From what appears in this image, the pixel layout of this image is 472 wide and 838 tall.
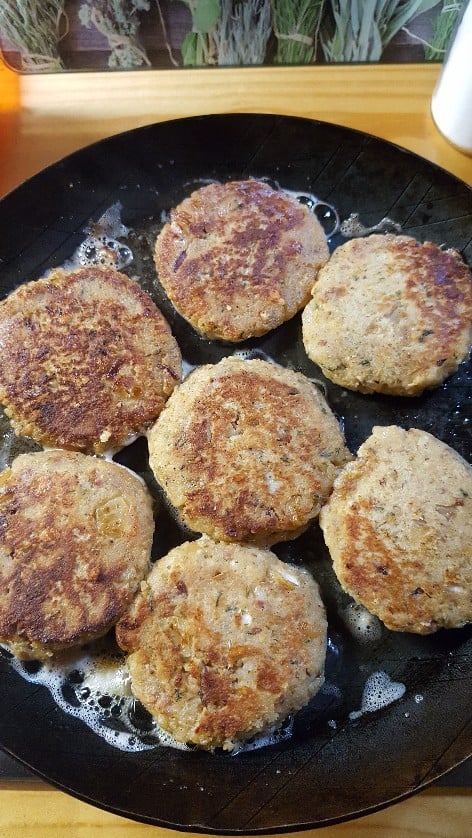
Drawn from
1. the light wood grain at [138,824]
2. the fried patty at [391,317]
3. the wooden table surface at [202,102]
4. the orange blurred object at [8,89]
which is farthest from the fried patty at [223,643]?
the orange blurred object at [8,89]

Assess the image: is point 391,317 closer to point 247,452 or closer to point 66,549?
point 247,452

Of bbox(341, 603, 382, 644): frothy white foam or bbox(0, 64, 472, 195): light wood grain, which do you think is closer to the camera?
bbox(341, 603, 382, 644): frothy white foam

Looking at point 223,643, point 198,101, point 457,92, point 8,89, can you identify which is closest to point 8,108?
point 8,89

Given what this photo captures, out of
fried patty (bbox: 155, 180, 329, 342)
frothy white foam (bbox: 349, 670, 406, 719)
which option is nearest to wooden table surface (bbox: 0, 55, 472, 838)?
fried patty (bbox: 155, 180, 329, 342)

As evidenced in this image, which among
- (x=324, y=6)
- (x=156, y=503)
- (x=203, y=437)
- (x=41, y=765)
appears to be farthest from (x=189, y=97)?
(x=41, y=765)

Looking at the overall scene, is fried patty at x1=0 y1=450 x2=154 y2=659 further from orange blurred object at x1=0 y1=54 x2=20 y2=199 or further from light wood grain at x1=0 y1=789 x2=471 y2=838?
orange blurred object at x1=0 y1=54 x2=20 y2=199

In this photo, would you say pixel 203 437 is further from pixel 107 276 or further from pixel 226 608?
pixel 107 276

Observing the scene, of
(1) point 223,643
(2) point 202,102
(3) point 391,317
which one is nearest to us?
(1) point 223,643
